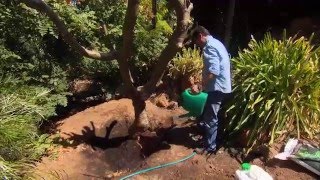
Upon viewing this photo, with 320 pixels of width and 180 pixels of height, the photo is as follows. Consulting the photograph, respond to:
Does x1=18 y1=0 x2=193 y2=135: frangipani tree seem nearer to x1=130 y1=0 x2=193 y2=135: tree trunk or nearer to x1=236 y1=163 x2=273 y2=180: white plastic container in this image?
x1=130 y1=0 x2=193 y2=135: tree trunk

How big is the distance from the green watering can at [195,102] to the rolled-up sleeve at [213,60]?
2.42 ft

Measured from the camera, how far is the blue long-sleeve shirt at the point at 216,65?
226 inches

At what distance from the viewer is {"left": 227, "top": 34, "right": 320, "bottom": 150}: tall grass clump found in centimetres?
598

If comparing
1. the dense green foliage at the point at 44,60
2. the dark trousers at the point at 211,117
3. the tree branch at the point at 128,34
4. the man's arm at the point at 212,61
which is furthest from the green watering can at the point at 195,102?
the dense green foliage at the point at 44,60

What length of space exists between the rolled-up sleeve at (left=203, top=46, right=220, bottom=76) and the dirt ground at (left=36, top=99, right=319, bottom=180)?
4.20 feet

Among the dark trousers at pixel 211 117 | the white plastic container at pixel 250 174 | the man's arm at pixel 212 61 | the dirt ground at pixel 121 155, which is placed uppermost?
the man's arm at pixel 212 61

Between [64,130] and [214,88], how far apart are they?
2.53 metres

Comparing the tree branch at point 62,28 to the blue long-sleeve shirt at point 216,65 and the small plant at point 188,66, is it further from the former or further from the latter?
the small plant at point 188,66

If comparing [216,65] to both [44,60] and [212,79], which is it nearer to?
[212,79]

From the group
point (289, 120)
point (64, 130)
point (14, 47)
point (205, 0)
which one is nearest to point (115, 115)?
point (64, 130)

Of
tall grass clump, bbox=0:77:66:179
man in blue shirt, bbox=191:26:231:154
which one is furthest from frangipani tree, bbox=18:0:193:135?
tall grass clump, bbox=0:77:66:179

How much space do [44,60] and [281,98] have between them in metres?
3.79

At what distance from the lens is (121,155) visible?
21.1ft

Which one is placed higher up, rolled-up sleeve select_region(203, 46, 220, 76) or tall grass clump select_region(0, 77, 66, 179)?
rolled-up sleeve select_region(203, 46, 220, 76)
